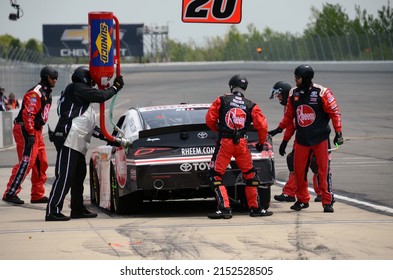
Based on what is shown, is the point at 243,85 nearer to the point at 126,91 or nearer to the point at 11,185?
the point at 11,185

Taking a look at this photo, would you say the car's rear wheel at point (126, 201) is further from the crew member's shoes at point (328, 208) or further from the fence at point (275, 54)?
the fence at point (275, 54)

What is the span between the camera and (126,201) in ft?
41.7

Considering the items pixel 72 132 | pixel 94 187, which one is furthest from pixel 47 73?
pixel 72 132

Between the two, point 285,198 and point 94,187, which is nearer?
point 285,198

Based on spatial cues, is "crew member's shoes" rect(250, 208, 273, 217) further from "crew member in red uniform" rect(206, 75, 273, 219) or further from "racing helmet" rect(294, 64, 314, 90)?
"racing helmet" rect(294, 64, 314, 90)

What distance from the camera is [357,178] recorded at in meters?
16.8

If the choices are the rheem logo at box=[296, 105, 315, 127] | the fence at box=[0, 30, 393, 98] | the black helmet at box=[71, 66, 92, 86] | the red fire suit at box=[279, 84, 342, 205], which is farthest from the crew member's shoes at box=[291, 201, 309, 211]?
the fence at box=[0, 30, 393, 98]

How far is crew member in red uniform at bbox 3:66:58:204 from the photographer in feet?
46.5

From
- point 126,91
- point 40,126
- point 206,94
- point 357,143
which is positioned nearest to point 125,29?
point 126,91

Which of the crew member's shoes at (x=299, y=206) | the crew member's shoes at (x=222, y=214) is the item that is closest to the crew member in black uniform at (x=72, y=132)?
the crew member's shoes at (x=222, y=214)

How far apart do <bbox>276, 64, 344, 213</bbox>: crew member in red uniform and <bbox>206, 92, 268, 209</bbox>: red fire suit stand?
0.74 meters

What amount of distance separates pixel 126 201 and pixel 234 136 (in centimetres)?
160

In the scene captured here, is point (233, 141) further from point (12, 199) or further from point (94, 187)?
point (12, 199)

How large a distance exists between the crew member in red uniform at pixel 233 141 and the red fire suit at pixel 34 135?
118 inches
